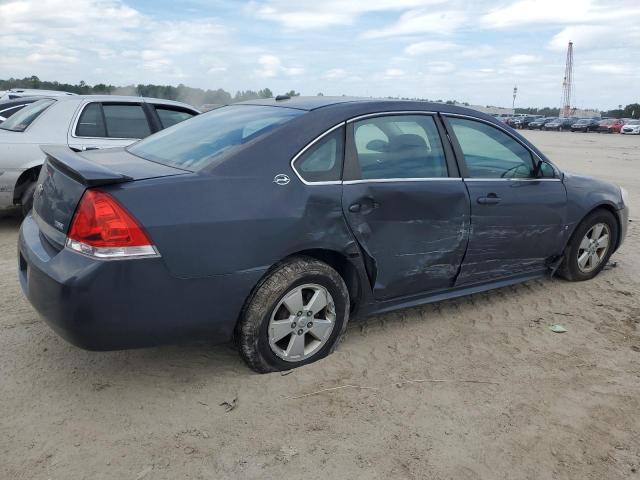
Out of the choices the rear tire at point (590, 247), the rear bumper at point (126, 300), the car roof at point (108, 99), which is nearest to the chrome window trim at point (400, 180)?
the rear bumper at point (126, 300)

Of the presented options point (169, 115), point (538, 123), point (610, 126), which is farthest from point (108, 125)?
point (538, 123)

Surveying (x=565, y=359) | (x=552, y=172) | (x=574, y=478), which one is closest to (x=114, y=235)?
(x=574, y=478)

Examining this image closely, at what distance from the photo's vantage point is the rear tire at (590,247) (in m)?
4.90

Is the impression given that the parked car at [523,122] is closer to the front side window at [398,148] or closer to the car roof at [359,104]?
the car roof at [359,104]

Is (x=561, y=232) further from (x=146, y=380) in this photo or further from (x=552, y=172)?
(x=146, y=380)

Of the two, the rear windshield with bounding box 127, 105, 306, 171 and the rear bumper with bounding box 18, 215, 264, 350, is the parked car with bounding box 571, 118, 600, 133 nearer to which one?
the rear windshield with bounding box 127, 105, 306, 171

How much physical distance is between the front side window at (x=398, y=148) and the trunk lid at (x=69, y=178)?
1102 mm

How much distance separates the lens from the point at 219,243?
9.36 ft

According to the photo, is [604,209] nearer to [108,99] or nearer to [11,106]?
[108,99]

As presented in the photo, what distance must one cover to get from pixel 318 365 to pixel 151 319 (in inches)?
42.8

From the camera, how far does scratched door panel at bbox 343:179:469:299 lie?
134 inches

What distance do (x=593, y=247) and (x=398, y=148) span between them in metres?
2.44

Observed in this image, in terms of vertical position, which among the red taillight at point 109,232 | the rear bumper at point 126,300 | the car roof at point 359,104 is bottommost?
the rear bumper at point 126,300

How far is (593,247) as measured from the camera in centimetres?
507
